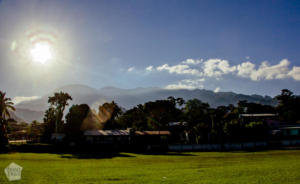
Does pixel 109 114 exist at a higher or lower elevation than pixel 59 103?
lower

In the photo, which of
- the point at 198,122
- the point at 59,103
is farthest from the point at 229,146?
the point at 59,103

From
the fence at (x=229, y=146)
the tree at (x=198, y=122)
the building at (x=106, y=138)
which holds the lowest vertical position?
the fence at (x=229, y=146)

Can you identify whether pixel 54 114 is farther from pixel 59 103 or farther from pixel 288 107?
pixel 288 107

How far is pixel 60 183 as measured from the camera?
1653 centimetres

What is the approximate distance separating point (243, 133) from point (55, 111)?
6009 cm

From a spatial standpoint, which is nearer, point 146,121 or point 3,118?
Answer: point 3,118

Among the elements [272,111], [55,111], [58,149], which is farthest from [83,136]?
[272,111]

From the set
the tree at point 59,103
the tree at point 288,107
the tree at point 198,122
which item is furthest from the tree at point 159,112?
the tree at point 288,107

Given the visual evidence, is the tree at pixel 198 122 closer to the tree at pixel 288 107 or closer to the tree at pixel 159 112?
the tree at pixel 159 112

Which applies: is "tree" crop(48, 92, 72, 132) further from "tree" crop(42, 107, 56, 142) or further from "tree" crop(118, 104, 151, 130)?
"tree" crop(118, 104, 151, 130)

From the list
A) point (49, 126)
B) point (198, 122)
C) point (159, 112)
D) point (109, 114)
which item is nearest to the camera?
point (49, 126)

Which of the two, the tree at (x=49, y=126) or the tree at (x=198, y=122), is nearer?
the tree at (x=198, y=122)

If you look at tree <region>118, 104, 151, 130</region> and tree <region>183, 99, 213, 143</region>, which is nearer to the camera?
tree <region>183, 99, 213, 143</region>

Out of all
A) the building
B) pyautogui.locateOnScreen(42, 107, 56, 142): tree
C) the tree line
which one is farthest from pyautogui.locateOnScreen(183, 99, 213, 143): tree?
pyautogui.locateOnScreen(42, 107, 56, 142): tree
